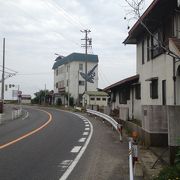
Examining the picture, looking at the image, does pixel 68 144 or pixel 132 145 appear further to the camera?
pixel 68 144

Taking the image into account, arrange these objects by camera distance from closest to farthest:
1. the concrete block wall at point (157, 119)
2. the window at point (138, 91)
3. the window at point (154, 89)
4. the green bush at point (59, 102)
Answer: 1. the concrete block wall at point (157, 119)
2. the window at point (154, 89)
3. the window at point (138, 91)
4. the green bush at point (59, 102)

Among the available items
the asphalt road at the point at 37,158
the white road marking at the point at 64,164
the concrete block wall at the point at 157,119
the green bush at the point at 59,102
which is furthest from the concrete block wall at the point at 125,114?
the green bush at the point at 59,102

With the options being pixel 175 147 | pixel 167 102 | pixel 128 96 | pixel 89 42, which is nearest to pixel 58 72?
pixel 89 42

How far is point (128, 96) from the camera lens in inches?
1216

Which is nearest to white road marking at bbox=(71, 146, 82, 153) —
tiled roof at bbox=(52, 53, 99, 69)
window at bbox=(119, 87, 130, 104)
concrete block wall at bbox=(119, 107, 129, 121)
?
concrete block wall at bbox=(119, 107, 129, 121)

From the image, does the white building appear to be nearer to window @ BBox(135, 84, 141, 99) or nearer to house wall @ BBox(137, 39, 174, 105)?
window @ BBox(135, 84, 141, 99)

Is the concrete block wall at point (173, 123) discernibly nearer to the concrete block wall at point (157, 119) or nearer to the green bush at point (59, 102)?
the concrete block wall at point (157, 119)

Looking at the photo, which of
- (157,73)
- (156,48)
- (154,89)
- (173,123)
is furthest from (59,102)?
(173,123)

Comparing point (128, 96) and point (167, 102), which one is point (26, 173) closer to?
point (167, 102)

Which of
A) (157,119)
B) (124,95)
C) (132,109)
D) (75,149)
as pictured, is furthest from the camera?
(124,95)

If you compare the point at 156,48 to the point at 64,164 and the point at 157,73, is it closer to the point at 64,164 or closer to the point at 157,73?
the point at 157,73

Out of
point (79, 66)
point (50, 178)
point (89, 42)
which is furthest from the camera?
point (79, 66)

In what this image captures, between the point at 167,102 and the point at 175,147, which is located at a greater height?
the point at 167,102

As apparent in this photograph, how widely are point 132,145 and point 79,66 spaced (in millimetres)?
76190
